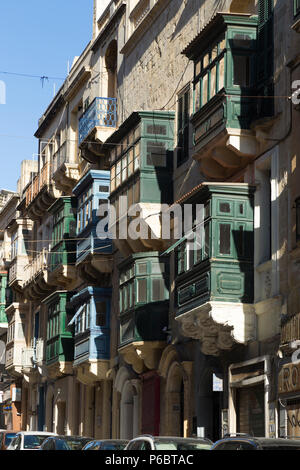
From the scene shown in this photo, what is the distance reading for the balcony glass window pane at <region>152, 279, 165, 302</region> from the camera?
92.6 ft

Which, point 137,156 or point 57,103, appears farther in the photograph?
point 57,103

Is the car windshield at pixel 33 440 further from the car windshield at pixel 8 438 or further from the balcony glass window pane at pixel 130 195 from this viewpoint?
the balcony glass window pane at pixel 130 195

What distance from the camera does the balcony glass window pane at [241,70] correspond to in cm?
2302

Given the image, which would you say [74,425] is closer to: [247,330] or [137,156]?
[137,156]

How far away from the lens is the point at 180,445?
16.7 m

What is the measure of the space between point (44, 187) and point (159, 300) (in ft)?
56.5

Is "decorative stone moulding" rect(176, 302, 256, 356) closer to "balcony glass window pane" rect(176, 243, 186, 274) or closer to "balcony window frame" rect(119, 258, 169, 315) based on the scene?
"balcony glass window pane" rect(176, 243, 186, 274)

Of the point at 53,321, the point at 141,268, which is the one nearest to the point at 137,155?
the point at 141,268

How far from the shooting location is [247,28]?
23.3m

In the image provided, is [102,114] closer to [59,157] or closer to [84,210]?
[84,210]

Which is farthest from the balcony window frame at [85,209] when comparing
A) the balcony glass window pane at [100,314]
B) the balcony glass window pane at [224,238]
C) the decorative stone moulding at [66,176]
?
the balcony glass window pane at [224,238]

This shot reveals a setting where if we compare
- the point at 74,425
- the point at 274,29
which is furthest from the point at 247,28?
the point at 74,425

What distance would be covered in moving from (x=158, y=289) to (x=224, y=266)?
5.98 m

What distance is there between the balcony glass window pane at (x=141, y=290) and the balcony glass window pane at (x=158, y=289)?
0.72ft
